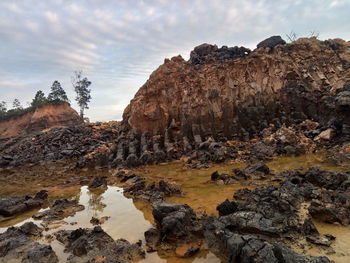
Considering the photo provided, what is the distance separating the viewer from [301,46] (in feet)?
93.7

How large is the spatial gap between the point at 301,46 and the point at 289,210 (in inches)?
1020

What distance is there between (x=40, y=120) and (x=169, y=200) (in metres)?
45.8

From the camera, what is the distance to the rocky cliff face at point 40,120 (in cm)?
4975

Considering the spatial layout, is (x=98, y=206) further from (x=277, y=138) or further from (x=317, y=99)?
(x=317, y=99)

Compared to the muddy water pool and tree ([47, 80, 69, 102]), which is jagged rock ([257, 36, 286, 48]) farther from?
tree ([47, 80, 69, 102])

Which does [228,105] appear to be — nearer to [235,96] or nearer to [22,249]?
[235,96]

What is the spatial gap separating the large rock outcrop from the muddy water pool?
7.38 metres

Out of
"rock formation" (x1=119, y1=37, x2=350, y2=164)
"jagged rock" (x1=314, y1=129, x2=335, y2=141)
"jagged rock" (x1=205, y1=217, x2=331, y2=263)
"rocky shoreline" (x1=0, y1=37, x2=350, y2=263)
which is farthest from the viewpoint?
"rock formation" (x1=119, y1=37, x2=350, y2=164)

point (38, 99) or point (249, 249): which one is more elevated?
point (38, 99)

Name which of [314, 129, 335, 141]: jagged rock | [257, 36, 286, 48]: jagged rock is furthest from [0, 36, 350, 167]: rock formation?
[314, 129, 335, 141]: jagged rock

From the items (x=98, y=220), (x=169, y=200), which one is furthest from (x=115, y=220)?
(x=169, y=200)

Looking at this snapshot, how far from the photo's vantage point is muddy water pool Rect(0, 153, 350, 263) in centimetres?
636

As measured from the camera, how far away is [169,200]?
1117cm

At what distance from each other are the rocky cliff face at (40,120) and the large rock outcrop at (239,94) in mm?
28237
